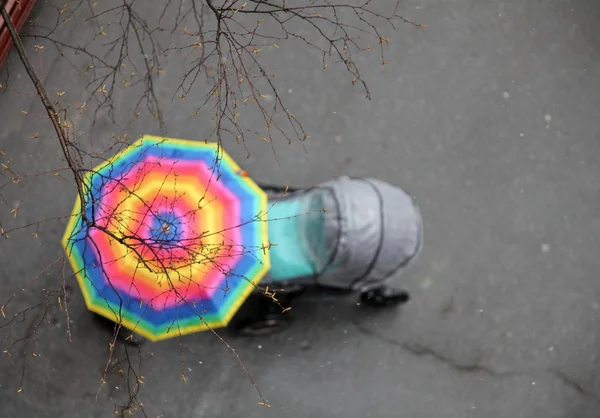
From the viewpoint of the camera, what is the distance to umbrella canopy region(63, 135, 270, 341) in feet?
14.6

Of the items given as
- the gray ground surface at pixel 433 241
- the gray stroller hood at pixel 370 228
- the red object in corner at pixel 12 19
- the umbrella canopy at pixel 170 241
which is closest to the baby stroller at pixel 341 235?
the gray stroller hood at pixel 370 228

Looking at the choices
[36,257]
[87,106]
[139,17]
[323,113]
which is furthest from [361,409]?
[139,17]

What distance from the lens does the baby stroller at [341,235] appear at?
14.3 feet

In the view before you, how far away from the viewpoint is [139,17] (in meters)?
6.29

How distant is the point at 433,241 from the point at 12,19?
4335mm

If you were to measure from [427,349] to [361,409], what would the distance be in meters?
0.76

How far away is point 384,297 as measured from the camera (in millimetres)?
5641

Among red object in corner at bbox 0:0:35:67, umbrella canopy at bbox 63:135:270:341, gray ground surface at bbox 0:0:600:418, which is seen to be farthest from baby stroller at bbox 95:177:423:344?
red object in corner at bbox 0:0:35:67

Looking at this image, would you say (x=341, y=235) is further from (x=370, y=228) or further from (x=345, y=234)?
(x=370, y=228)

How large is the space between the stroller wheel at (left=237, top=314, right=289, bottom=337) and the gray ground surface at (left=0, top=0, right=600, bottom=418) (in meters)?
0.09

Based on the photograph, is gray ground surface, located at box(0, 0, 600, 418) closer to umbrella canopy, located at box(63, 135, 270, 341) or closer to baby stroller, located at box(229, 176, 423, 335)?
baby stroller, located at box(229, 176, 423, 335)

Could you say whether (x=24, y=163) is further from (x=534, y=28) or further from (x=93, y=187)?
(x=534, y=28)

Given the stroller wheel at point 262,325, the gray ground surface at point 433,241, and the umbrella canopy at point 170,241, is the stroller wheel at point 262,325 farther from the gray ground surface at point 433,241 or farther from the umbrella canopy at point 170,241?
the umbrella canopy at point 170,241

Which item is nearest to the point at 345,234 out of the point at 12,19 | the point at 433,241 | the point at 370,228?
the point at 370,228
